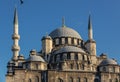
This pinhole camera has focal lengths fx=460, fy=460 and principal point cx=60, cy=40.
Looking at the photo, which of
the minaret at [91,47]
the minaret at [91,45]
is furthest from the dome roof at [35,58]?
the minaret at [91,45]

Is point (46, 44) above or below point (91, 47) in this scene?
above

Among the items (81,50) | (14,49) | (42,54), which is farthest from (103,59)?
(14,49)

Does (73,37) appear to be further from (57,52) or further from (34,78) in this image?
(34,78)

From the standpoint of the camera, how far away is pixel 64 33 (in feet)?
188

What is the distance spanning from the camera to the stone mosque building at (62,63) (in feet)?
161

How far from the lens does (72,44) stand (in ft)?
183

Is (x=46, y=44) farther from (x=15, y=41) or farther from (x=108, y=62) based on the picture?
(x=108, y=62)

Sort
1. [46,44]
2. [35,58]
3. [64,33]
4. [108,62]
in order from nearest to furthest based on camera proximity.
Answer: [35,58]
[108,62]
[46,44]
[64,33]

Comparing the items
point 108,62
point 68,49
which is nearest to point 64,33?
point 68,49

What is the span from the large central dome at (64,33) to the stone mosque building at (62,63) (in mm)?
377

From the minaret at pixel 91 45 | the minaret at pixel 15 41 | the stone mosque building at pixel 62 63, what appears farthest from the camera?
the minaret at pixel 91 45

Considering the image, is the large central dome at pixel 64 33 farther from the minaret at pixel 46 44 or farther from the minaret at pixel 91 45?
Answer: the minaret at pixel 46 44

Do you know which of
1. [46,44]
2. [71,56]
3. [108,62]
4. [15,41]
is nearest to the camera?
[71,56]

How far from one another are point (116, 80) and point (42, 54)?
9.41 meters
